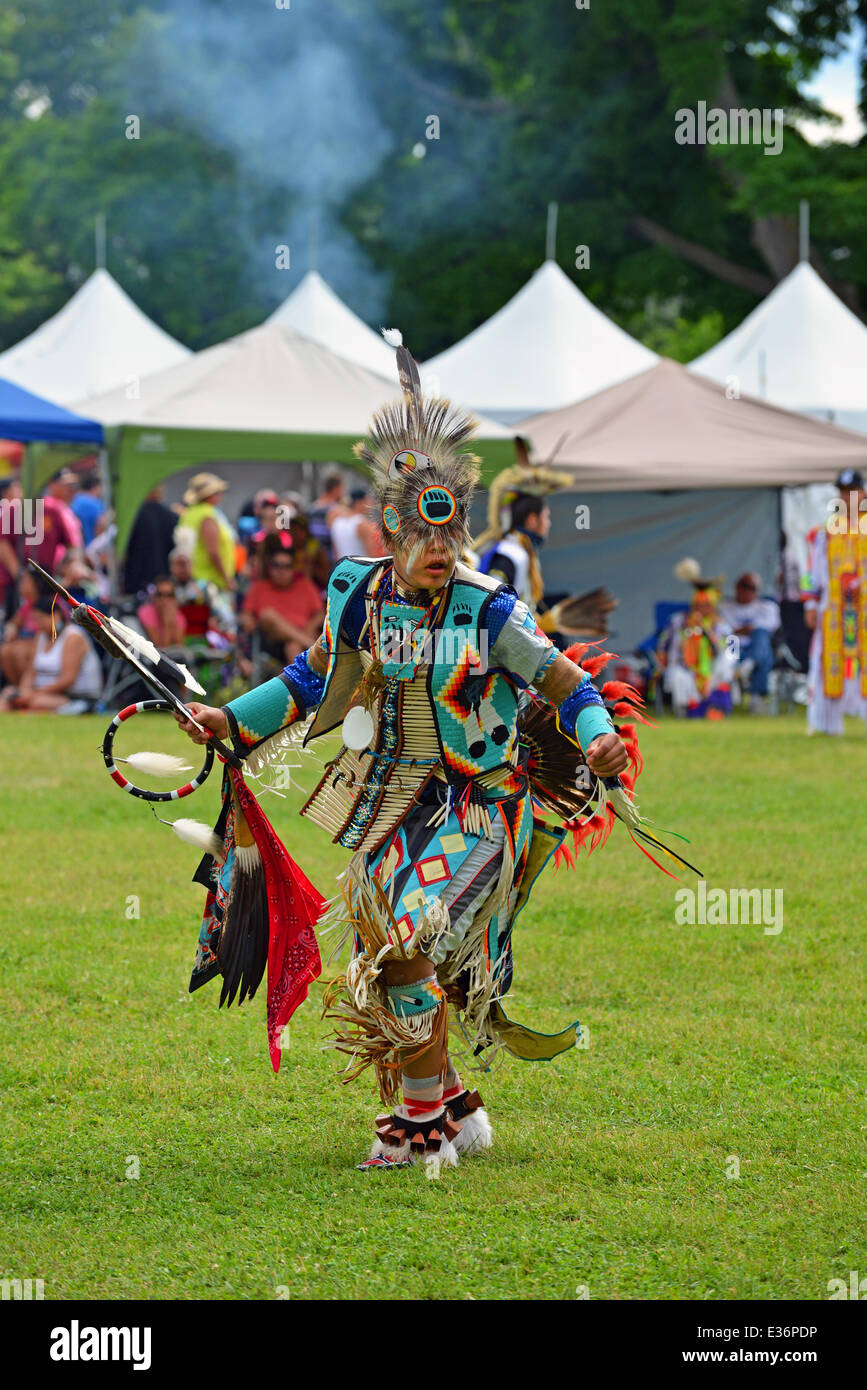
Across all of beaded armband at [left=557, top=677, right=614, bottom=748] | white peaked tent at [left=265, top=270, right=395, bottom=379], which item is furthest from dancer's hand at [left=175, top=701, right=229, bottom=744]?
white peaked tent at [left=265, top=270, right=395, bottom=379]

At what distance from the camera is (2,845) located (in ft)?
27.2

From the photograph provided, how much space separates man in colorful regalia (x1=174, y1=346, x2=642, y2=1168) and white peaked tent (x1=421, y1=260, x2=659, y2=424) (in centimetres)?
1405

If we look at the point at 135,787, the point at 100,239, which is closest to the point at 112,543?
the point at 100,239

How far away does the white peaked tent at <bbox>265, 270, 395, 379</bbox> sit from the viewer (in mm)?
21172

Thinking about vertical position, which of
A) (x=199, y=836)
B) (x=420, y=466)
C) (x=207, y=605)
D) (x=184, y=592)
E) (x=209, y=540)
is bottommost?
(x=199, y=836)

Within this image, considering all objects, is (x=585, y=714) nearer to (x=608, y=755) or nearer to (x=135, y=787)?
(x=608, y=755)

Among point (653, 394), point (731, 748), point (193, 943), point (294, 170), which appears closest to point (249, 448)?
point (653, 394)

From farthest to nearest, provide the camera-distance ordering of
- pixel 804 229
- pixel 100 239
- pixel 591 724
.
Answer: pixel 804 229, pixel 100 239, pixel 591 724

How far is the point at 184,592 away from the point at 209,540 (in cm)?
50

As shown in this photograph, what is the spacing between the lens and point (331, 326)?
21344 millimetres

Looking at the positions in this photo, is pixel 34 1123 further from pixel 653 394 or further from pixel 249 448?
pixel 653 394

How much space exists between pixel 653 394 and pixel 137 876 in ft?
34.1

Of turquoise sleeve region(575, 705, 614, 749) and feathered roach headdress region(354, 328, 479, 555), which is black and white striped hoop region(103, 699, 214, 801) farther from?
turquoise sleeve region(575, 705, 614, 749)
